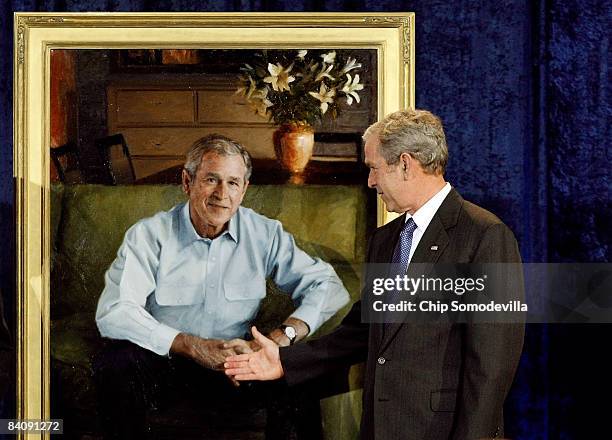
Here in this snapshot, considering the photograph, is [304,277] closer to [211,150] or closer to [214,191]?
[214,191]

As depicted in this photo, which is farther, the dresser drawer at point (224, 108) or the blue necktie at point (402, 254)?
the dresser drawer at point (224, 108)

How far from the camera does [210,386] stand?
2.83 m

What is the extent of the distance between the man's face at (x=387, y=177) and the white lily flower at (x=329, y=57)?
0.44 m

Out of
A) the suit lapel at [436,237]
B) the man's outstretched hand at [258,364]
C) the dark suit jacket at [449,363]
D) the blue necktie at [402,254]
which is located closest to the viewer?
the dark suit jacket at [449,363]

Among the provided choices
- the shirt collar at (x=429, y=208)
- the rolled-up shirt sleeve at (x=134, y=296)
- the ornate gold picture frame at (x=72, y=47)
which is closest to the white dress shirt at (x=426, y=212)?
the shirt collar at (x=429, y=208)

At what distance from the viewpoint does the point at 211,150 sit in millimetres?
2846

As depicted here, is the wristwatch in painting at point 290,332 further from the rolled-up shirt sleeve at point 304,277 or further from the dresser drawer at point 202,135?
the dresser drawer at point 202,135

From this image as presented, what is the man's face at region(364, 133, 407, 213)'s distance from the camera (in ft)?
8.18

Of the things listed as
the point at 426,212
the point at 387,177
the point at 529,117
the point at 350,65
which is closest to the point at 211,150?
the point at 350,65

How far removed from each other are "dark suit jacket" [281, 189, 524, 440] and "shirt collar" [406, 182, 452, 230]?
0.06 feet

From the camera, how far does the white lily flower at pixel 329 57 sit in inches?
113

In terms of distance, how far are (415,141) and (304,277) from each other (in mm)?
669

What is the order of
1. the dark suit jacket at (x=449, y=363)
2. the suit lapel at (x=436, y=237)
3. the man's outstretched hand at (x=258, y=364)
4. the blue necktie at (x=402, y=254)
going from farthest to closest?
1. the man's outstretched hand at (x=258, y=364)
2. the blue necktie at (x=402, y=254)
3. the suit lapel at (x=436, y=237)
4. the dark suit jacket at (x=449, y=363)

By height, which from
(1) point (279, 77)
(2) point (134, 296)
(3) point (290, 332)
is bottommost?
(3) point (290, 332)
